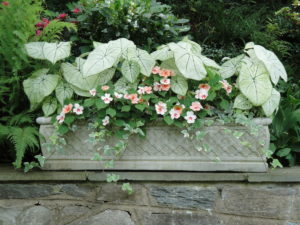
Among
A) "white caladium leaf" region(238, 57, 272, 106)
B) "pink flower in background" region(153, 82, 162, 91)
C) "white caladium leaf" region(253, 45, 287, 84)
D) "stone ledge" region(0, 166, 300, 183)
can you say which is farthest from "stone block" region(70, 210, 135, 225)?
"white caladium leaf" region(253, 45, 287, 84)

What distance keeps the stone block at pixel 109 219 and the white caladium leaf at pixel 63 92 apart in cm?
66

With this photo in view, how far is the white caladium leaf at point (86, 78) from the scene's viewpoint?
2.10m

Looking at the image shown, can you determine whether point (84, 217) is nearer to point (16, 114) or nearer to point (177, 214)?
point (177, 214)

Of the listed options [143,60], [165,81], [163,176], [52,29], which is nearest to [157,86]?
[165,81]

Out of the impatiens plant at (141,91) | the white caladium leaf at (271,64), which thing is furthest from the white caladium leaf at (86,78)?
the white caladium leaf at (271,64)

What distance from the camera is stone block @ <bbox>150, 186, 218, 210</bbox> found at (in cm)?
196

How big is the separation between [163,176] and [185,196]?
0.16 metres

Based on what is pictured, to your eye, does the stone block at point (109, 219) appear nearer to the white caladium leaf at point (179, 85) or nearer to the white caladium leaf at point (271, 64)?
the white caladium leaf at point (179, 85)

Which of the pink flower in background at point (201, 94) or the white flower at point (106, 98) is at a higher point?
the pink flower in background at point (201, 94)

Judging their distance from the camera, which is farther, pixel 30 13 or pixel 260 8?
pixel 260 8

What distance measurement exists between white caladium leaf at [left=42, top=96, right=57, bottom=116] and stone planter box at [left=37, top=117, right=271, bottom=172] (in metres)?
0.05

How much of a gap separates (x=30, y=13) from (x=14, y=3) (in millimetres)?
110

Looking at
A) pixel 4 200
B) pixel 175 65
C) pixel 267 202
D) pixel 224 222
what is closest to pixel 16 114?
pixel 4 200

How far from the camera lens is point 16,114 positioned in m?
2.27
